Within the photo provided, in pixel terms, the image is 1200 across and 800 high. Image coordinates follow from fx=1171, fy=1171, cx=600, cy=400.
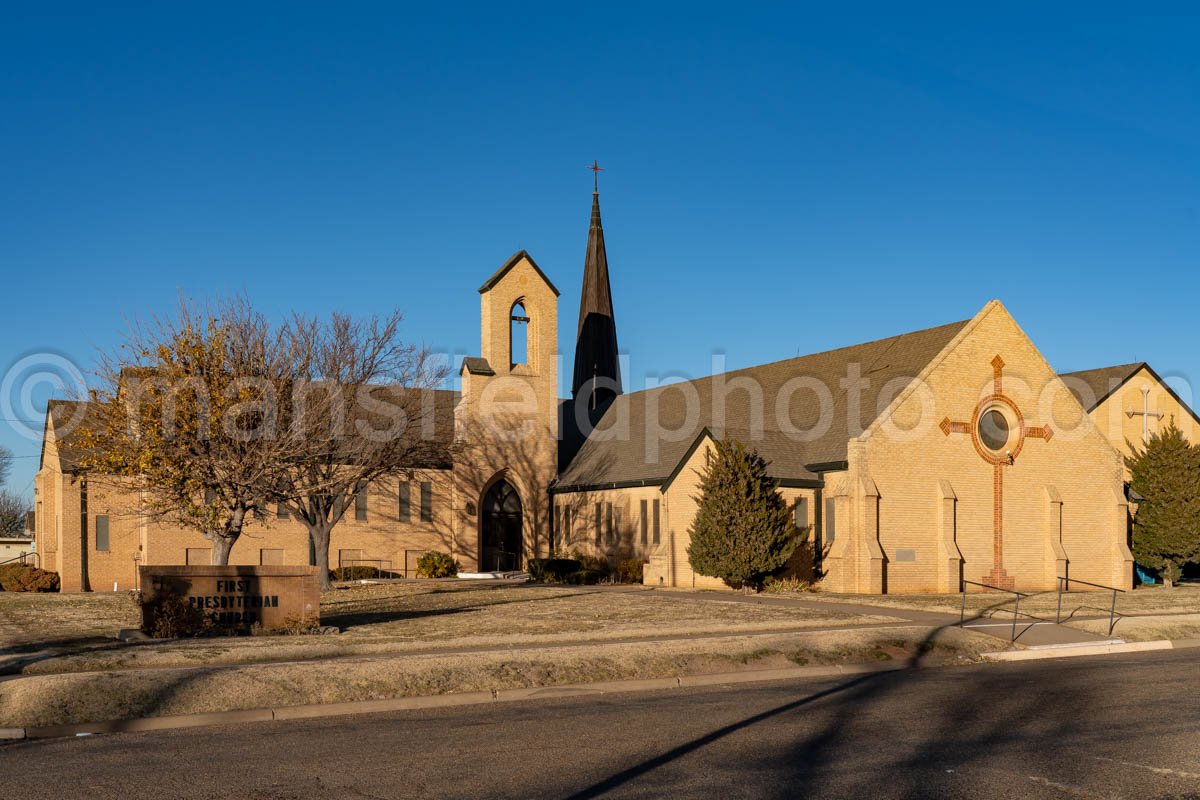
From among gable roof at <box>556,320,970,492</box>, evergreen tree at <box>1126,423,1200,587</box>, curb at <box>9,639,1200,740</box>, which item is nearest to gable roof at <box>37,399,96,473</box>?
gable roof at <box>556,320,970,492</box>

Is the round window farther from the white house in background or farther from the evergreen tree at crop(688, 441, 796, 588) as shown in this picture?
the white house in background

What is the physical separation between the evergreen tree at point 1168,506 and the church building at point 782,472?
3.87ft

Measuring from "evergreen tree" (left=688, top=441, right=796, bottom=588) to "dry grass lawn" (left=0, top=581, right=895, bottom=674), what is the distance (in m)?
2.27

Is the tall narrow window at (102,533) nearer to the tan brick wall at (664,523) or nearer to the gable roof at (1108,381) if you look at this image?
the tan brick wall at (664,523)

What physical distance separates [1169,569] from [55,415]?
4251 centimetres

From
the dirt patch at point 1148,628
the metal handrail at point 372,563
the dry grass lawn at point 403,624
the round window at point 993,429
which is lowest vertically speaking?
the metal handrail at point 372,563

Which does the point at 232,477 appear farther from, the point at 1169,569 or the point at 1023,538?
the point at 1169,569

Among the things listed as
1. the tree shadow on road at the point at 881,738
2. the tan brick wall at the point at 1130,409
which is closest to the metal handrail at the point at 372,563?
the tan brick wall at the point at 1130,409

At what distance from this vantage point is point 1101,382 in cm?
4856

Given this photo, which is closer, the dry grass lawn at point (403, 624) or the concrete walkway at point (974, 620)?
the dry grass lawn at point (403, 624)

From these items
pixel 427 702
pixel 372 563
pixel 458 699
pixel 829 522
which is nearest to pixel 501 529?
pixel 372 563

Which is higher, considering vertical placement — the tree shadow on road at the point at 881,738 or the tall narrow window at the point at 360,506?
the tall narrow window at the point at 360,506

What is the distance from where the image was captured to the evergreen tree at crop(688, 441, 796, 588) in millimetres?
34906

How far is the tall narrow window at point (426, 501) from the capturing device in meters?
48.5
